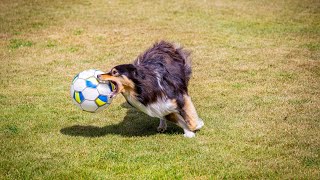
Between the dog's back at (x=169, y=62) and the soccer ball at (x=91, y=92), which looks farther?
the dog's back at (x=169, y=62)

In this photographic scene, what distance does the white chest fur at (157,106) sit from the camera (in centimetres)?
700

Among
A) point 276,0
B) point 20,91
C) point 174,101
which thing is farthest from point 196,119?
point 276,0

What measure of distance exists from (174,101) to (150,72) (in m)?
0.63

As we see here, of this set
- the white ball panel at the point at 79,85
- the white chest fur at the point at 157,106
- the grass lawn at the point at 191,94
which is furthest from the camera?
the white ball panel at the point at 79,85

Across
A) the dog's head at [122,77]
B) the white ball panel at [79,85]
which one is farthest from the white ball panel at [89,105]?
the dog's head at [122,77]

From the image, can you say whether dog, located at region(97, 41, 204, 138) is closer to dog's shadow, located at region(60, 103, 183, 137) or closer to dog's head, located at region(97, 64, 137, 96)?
dog's head, located at region(97, 64, 137, 96)

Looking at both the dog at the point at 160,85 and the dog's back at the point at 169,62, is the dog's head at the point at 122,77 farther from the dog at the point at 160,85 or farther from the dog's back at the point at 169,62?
the dog's back at the point at 169,62

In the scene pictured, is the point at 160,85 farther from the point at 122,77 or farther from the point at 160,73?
the point at 122,77

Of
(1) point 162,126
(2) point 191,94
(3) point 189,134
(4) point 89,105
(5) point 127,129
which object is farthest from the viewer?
(2) point 191,94

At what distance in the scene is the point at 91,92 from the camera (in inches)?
281

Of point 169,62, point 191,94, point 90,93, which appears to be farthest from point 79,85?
point 191,94

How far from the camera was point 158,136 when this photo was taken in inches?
301

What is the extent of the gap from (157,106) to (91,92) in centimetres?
112

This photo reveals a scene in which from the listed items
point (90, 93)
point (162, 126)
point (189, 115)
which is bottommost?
point (162, 126)
